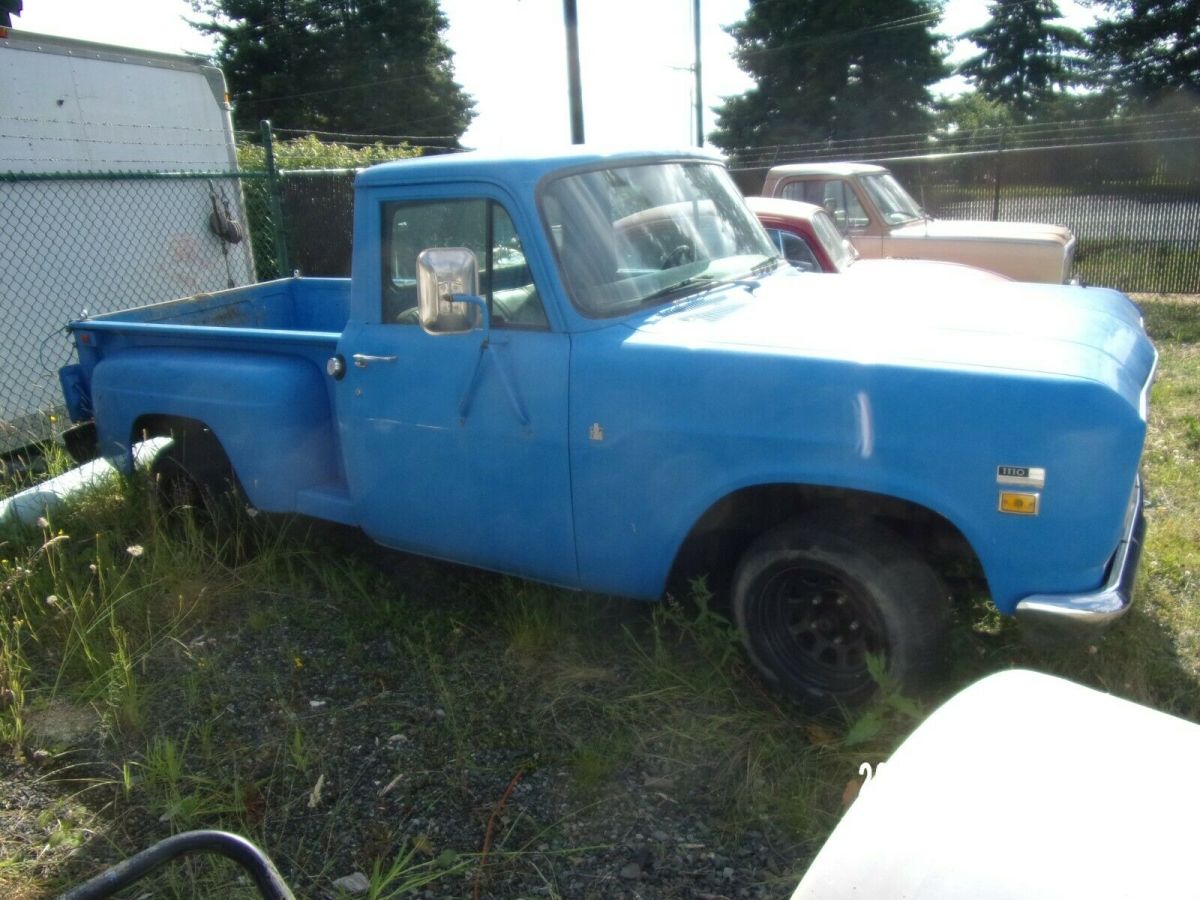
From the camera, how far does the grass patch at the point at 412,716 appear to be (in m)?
2.88

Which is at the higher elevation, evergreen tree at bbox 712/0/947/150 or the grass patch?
evergreen tree at bbox 712/0/947/150

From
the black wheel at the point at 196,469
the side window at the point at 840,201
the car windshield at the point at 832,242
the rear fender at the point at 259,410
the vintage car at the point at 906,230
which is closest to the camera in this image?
the rear fender at the point at 259,410

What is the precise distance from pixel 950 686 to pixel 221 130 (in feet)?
26.1

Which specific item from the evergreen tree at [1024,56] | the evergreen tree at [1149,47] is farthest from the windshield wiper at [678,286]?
the evergreen tree at [1024,56]

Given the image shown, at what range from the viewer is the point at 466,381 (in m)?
3.63

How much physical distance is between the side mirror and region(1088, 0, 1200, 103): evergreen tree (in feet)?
106

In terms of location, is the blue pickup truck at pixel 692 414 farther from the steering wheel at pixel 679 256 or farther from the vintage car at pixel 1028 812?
the vintage car at pixel 1028 812

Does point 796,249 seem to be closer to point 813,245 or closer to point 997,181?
point 813,245

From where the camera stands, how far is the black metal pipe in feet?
4.78

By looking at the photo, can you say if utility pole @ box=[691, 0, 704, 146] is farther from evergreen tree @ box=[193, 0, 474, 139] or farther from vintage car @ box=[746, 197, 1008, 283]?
vintage car @ box=[746, 197, 1008, 283]

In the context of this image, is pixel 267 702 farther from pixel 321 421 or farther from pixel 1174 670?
pixel 1174 670

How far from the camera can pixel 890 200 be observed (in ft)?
31.9

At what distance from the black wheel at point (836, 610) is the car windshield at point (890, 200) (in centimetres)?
691

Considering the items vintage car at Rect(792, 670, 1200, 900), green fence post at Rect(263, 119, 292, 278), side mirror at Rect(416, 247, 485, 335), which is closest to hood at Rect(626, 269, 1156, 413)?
side mirror at Rect(416, 247, 485, 335)
